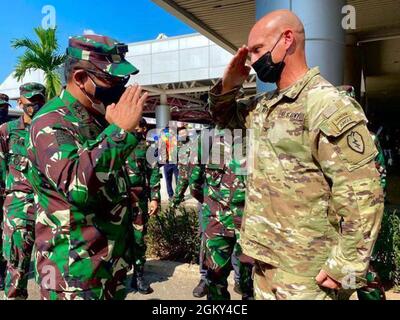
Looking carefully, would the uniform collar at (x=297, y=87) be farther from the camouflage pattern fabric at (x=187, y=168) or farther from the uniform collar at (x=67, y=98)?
the camouflage pattern fabric at (x=187, y=168)

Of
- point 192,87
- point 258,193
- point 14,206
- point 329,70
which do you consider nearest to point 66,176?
point 258,193

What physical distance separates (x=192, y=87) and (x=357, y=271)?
1545cm

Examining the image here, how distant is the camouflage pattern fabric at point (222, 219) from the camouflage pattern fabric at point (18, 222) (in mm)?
1532

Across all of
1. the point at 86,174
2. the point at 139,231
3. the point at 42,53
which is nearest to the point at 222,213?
the point at 139,231

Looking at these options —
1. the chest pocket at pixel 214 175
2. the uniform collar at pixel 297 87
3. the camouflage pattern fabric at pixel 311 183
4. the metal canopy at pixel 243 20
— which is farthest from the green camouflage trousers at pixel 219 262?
the metal canopy at pixel 243 20

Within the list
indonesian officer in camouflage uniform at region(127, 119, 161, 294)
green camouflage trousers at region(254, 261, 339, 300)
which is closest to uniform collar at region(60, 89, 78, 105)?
green camouflage trousers at region(254, 261, 339, 300)

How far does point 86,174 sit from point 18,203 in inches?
87.2

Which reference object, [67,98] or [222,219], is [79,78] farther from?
[222,219]

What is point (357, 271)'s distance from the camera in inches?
63.1

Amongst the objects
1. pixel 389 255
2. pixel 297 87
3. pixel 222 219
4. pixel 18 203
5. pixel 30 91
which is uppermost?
pixel 30 91

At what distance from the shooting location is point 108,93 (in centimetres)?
198

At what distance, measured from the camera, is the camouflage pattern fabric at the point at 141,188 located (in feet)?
13.4

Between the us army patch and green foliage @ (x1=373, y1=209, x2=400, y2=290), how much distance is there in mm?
2868

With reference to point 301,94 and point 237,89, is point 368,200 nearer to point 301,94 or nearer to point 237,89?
point 301,94
